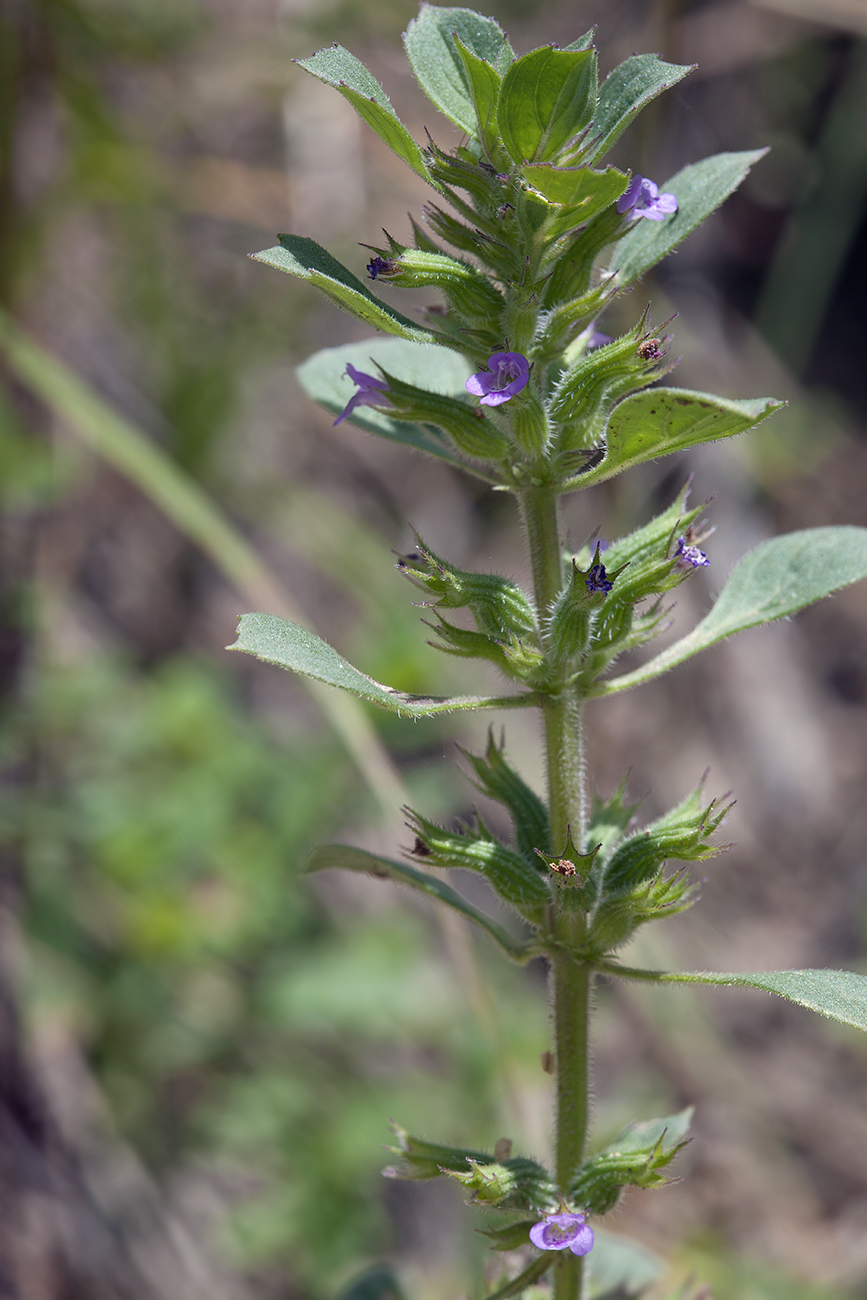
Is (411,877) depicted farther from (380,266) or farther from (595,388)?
(380,266)

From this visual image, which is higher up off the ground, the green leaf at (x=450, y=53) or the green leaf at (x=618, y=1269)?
the green leaf at (x=450, y=53)

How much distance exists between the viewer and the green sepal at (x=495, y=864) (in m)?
1.42

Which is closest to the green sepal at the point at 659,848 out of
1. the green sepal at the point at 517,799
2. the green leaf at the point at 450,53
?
the green sepal at the point at 517,799

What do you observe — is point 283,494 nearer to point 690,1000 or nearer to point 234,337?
point 234,337

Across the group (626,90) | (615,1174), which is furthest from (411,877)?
(626,90)

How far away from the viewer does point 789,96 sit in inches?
225

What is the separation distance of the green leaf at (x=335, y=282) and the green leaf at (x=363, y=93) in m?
0.15

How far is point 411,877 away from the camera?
1.44 m

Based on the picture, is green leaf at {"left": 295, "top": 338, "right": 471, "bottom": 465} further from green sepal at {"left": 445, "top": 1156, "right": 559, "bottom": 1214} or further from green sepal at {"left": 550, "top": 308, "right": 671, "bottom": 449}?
green sepal at {"left": 445, "top": 1156, "right": 559, "bottom": 1214}

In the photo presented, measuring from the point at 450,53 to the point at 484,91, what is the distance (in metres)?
0.20

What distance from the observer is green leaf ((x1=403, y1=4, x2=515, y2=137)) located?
1347mm

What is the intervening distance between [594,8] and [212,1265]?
6.28 metres

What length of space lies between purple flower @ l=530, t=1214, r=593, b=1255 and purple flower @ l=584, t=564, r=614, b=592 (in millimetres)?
756

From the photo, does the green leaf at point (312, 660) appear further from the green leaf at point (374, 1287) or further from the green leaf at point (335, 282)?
the green leaf at point (374, 1287)
